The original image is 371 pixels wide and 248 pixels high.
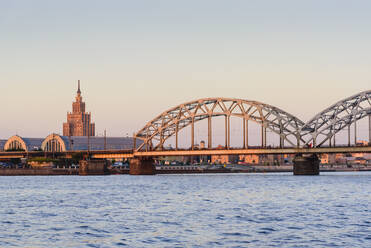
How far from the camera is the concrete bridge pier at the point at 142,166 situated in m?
171

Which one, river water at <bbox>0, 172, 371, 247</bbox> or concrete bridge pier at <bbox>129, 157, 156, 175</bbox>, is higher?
concrete bridge pier at <bbox>129, 157, 156, 175</bbox>

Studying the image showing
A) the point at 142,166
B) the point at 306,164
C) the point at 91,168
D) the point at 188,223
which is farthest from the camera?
the point at 91,168

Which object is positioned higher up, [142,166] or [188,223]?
[142,166]

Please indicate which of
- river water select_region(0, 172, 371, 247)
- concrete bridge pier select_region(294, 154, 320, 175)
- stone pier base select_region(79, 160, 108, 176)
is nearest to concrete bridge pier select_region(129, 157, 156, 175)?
stone pier base select_region(79, 160, 108, 176)

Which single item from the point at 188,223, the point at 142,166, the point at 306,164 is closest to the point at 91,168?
the point at 142,166

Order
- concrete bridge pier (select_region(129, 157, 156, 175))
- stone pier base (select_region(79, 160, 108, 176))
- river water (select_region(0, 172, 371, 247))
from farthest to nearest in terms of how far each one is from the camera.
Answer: stone pier base (select_region(79, 160, 108, 176)) < concrete bridge pier (select_region(129, 157, 156, 175)) < river water (select_region(0, 172, 371, 247))

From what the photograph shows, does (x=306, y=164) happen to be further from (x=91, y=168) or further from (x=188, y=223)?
(x=188, y=223)

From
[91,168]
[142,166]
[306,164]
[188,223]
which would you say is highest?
[306,164]

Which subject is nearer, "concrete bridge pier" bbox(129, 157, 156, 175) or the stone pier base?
"concrete bridge pier" bbox(129, 157, 156, 175)

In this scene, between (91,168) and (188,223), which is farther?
(91,168)

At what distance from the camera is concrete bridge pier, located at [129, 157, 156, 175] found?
17100cm

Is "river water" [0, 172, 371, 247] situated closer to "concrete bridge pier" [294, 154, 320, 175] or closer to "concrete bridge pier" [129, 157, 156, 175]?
"concrete bridge pier" [294, 154, 320, 175]

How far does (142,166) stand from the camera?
172 meters

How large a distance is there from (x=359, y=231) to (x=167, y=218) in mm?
13361
